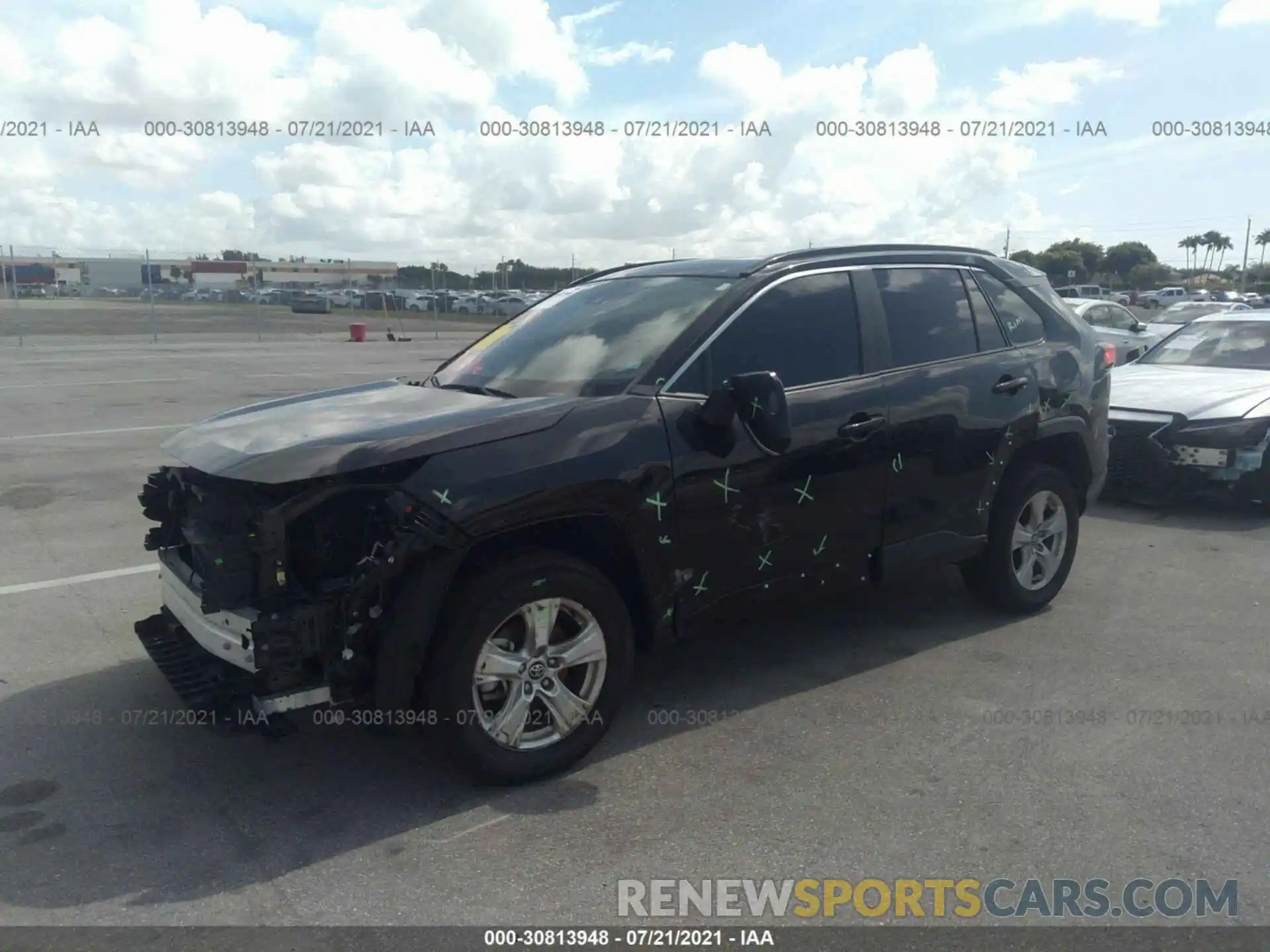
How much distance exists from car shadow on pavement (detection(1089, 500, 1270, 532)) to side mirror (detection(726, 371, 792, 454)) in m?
5.13

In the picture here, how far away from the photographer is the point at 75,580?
6.34m

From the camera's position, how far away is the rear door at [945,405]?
506cm

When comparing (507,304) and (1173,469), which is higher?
(507,304)

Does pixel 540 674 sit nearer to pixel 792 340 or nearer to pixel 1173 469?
pixel 792 340

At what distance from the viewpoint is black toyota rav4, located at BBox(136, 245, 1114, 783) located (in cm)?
359

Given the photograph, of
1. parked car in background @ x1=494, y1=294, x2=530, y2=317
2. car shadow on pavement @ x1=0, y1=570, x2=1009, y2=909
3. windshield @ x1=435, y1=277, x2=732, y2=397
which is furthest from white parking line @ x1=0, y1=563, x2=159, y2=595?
parked car in background @ x1=494, y1=294, x2=530, y2=317

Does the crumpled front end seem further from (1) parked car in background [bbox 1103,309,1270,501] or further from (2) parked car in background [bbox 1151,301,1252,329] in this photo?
(2) parked car in background [bbox 1151,301,1252,329]

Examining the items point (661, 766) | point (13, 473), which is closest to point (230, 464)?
point (661, 766)

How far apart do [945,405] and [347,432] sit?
9.34 ft

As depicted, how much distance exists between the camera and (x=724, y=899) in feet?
10.7

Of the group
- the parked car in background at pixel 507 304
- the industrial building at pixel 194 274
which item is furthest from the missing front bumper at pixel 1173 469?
the parked car in background at pixel 507 304

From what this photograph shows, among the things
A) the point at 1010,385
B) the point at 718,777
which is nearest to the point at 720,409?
the point at 718,777

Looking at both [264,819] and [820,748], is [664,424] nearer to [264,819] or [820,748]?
[820,748]

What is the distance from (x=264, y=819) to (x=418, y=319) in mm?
45262
